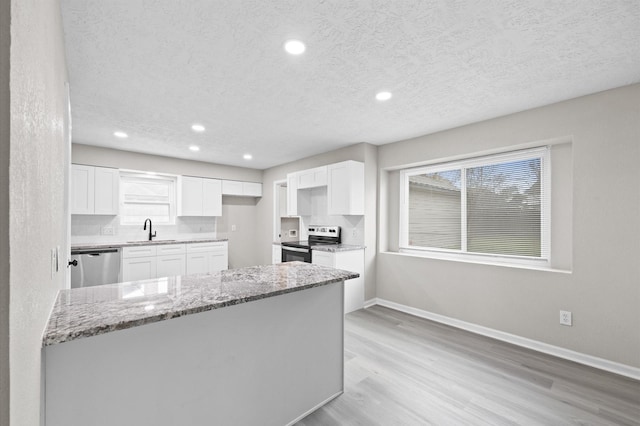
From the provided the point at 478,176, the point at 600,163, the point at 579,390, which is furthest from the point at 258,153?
the point at 579,390

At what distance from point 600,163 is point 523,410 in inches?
→ 87.8

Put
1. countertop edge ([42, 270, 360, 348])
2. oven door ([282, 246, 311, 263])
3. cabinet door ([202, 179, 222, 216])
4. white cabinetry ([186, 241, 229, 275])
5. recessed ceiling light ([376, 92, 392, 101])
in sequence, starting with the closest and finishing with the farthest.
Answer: countertop edge ([42, 270, 360, 348])
recessed ceiling light ([376, 92, 392, 101])
oven door ([282, 246, 311, 263])
white cabinetry ([186, 241, 229, 275])
cabinet door ([202, 179, 222, 216])

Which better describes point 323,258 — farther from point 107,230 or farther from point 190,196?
point 107,230

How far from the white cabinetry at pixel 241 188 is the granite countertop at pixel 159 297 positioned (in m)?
4.33

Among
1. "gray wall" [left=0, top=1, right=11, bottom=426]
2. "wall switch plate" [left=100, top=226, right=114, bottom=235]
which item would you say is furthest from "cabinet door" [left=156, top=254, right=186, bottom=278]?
"gray wall" [left=0, top=1, right=11, bottom=426]

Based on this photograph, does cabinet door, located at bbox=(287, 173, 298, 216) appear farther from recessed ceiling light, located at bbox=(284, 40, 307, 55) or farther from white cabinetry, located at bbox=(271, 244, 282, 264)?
recessed ceiling light, located at bbox=(284, 40, 307, 55)

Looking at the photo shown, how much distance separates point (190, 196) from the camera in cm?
559

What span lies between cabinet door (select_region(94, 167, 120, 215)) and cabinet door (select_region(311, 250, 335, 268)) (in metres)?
3.38

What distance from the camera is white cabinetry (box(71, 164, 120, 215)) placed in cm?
441

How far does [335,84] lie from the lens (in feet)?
8.23

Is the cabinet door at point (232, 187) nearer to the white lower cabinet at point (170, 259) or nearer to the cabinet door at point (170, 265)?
the white lower cabinet at point (170, 259)

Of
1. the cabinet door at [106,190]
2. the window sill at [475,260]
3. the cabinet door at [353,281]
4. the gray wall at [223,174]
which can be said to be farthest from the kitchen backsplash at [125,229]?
the window sill at [475,260]

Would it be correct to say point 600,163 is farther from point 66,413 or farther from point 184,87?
point 66,413

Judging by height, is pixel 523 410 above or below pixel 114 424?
below
